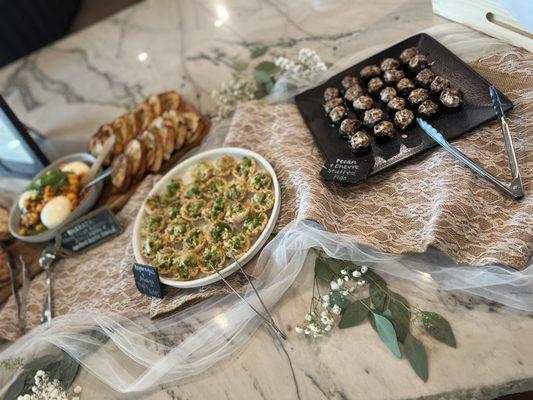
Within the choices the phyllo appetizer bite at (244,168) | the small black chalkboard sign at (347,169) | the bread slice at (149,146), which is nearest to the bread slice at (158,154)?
the bread slice at (149,146)

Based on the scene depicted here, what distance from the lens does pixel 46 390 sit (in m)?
1.23

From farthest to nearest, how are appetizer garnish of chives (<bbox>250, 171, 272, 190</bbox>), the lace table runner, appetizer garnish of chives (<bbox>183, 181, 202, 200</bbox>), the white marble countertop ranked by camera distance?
appetizer garnish of chives (<bbox>183, 181, 202, 200</bbox>), appetizer garnish of chives (<bbox>250, 171, 272, 190</bbox>), the lace table runner, the white marble countertop

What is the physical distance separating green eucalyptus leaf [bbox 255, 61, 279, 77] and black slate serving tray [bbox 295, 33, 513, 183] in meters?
0.50

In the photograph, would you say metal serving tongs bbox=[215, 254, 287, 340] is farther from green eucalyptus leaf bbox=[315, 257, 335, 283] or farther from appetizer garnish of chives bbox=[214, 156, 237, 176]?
appetizer garnish of chives bbox=[214, 156, 237, 176]

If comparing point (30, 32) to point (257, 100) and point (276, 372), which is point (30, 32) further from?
point (276, 372)

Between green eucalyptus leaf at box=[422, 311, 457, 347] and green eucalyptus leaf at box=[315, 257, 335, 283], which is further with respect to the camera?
green eucalyptus leaf at box=[315, 257, 335, 283]

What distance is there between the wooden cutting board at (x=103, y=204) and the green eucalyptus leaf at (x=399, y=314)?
102 centimetres

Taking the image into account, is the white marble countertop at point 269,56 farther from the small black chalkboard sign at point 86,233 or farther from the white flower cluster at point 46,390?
the small black chalkboard sign at point 86,233

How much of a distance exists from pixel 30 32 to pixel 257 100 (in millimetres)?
1558

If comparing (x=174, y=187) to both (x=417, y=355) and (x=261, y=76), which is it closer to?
(x=261, y=76)

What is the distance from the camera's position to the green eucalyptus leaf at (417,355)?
997 mm

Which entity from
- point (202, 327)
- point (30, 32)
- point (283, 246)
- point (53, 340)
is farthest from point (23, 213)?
point (30, 32)

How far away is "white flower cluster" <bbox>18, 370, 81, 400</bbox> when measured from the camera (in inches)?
47.9

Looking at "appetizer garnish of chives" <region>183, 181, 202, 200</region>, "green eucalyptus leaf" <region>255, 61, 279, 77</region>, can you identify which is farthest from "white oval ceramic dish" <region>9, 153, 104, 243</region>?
"green eucalyptus leaf" <region>255, 61, 279, 77</region>
